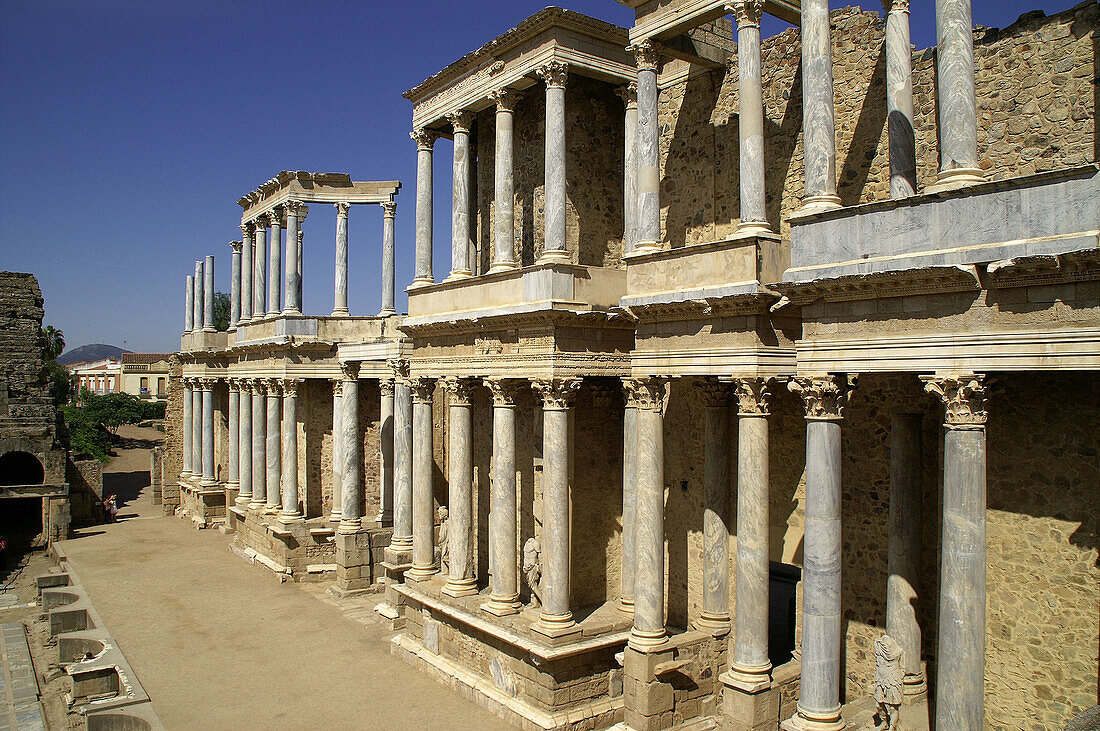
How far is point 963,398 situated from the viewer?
7.77 m

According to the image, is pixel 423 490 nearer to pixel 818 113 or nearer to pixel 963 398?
pixel 818 113

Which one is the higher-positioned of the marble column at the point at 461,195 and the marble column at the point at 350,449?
the marble column at the point at 461,195

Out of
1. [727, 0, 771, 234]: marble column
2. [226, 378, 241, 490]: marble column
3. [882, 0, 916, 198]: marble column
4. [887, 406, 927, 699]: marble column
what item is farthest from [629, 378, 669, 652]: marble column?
[226, 378, 241, 490]: marble column

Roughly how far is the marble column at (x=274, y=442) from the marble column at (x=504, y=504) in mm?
13472

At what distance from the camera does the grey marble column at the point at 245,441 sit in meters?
27.5

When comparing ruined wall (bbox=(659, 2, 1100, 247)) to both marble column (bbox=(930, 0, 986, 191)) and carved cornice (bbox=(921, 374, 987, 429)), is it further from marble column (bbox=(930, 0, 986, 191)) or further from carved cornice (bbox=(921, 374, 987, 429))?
carved cornice (bbox=(921, 374, 987, 429))

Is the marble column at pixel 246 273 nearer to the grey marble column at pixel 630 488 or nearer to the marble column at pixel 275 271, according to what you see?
the marble column at pixel 275 271

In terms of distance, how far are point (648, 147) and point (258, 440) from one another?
1963 cm

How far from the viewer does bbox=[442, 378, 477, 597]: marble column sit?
15125 mm

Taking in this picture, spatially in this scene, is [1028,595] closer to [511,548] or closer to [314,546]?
[511,548]

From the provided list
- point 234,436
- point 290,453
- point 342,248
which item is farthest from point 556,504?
point 234,436

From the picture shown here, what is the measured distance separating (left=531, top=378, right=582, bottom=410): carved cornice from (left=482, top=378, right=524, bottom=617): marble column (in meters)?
1.13

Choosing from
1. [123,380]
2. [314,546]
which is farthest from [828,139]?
[123,380]

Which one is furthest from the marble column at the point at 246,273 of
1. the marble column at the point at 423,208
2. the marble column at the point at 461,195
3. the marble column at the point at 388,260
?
the marble column at the point at 461,195
